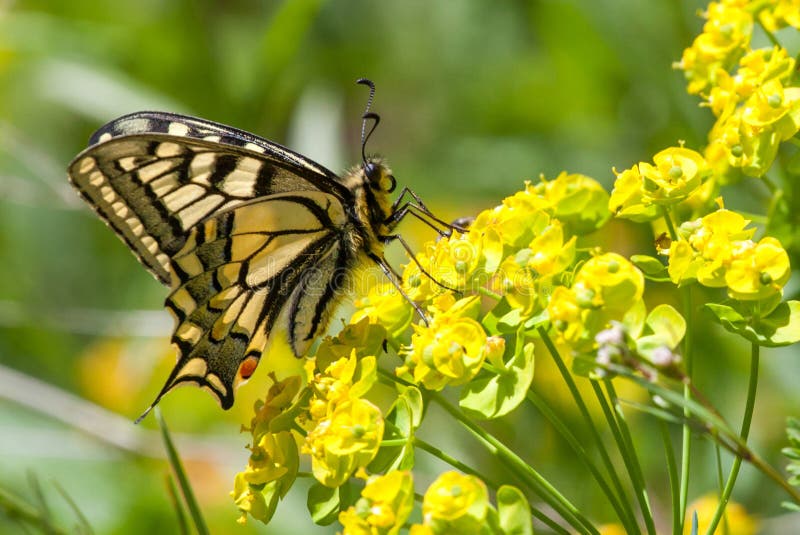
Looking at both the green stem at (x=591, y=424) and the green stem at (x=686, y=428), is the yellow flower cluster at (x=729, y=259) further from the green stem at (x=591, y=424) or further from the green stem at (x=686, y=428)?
the green stem at (x=591, y=424)

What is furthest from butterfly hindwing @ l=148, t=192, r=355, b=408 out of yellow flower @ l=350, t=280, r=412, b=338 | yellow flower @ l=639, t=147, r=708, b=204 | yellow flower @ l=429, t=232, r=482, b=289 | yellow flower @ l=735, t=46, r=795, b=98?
yellow flower @ l=735, t=46, r=795, b=98

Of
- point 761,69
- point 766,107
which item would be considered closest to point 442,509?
point 766,107

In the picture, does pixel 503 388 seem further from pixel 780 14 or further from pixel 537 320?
pixel 780 14

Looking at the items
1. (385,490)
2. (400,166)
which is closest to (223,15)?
(400,166)

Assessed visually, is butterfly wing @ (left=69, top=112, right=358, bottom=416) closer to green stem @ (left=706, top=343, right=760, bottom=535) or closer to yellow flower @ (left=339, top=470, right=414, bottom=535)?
yellow flower @ (left=339, top=470, right=414, bottom=535)

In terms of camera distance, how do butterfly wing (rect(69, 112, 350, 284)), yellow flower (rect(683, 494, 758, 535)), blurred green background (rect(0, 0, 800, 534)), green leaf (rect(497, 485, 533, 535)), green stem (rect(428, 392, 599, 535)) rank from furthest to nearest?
1. blurred green background (rect(0, 0, 800, 534))
2. yellow flower (rect(683, 494, 758, 535))
3. butterfly wing (rect(69, 112, 350, 284))
4. green stem (rect(428, 392, 599, 535))
5. green leaf (rect(497, 485, 533, 535))

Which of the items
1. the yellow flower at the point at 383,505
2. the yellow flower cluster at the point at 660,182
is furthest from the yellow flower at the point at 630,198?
the yellow flower at the point at 383,505
